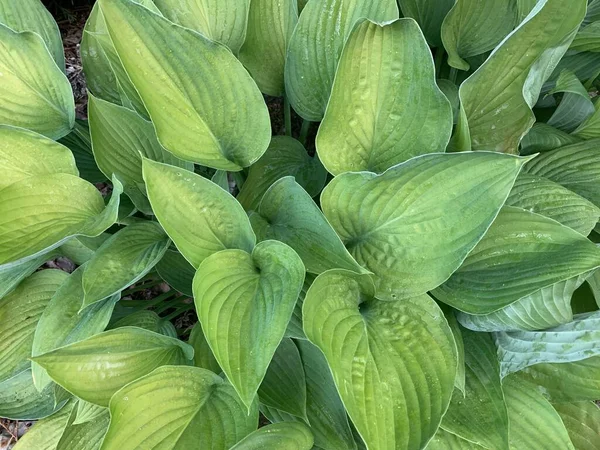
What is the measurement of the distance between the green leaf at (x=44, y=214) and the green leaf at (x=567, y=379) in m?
0.86

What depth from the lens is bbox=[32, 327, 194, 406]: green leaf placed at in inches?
30.9

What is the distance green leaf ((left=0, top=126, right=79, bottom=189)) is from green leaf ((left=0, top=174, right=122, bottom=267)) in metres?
0.04

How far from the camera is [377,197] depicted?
804 millimetres

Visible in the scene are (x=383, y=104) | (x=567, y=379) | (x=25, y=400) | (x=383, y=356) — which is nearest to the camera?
(x=383, y=356)

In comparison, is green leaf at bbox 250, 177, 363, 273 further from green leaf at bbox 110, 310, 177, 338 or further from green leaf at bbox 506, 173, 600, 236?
green leaf at bbox 506, 173, 600, 236

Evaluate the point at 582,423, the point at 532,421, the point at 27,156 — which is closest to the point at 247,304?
the point at 27,156

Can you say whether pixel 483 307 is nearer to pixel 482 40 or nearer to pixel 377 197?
pixel 377 197

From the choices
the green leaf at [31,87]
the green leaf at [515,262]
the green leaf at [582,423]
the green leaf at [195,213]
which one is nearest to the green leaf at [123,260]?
the green leaf at [195,213]

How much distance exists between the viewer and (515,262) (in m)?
0.86

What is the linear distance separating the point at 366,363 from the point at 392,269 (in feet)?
0.51

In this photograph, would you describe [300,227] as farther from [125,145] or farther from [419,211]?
[125,145]

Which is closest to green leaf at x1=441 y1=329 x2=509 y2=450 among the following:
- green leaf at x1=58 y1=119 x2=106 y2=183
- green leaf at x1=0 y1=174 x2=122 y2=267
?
Answer: green leaf at x1=0 y1=174 x2=122 y2=267

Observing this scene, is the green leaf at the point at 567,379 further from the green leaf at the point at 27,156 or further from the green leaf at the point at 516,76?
the green leaf at the point at 27,156

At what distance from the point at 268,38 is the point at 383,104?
1.32ft
